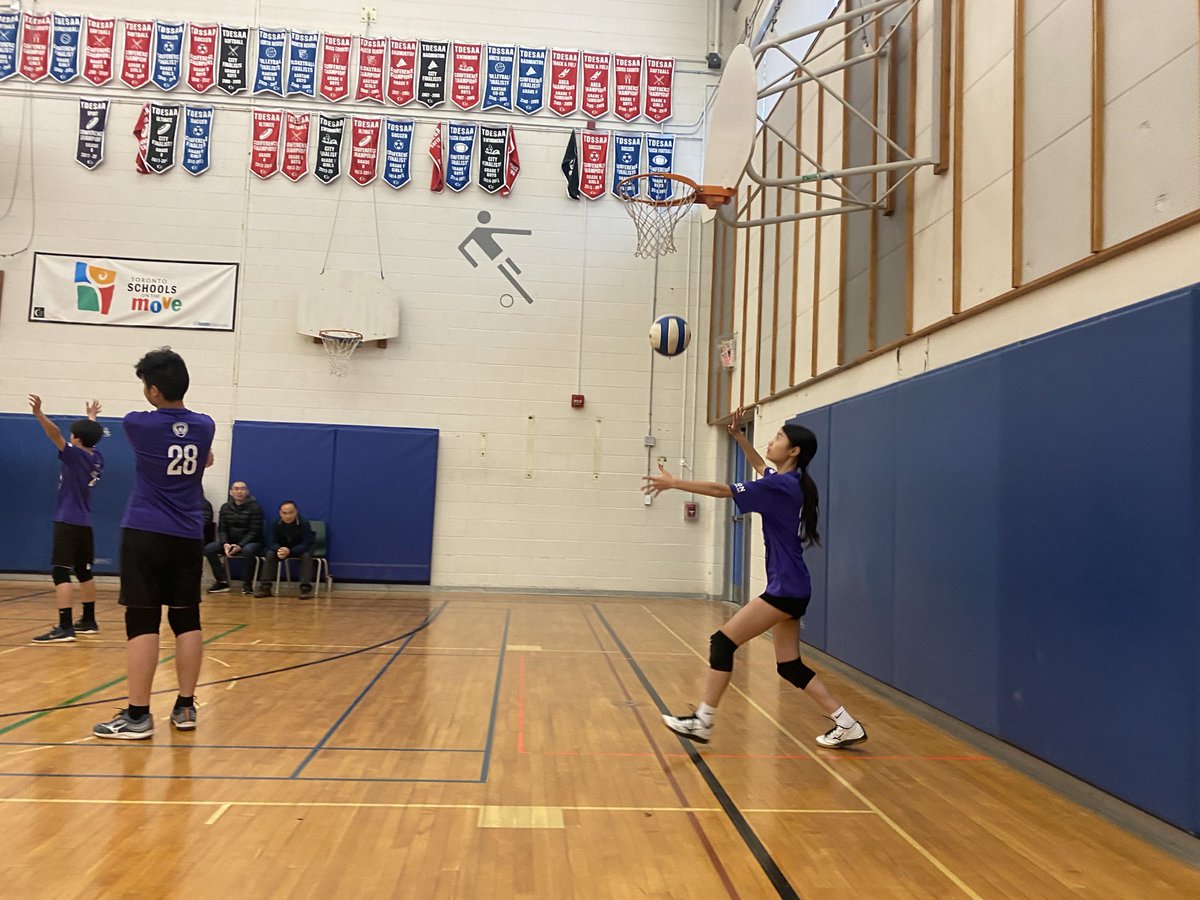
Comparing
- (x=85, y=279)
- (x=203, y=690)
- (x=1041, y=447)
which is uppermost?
(x=85, y=279)

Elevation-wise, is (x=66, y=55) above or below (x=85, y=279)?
above

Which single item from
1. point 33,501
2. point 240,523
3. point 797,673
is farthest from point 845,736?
point 33,501

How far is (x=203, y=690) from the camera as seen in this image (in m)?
5.20

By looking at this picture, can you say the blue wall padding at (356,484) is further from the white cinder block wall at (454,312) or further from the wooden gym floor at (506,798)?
the wooden gym floor at (506,798)

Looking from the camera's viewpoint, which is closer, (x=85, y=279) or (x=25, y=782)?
(x=25, y=782)

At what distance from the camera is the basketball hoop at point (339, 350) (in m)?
11.6

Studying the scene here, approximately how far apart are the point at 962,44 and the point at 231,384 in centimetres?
957

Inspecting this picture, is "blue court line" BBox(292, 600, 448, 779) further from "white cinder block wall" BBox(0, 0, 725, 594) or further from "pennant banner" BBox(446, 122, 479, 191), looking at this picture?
"pennant banner" BBox(446, 122, 479, 191)

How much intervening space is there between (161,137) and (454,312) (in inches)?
177

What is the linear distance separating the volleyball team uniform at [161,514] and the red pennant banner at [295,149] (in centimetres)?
876

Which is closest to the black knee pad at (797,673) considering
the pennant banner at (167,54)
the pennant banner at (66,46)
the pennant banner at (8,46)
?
the pennant banner at (167,54)

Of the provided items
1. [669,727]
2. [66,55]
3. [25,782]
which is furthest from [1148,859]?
[66,55]

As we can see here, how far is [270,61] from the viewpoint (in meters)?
12.0

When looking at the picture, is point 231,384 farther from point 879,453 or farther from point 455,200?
point 879,453
